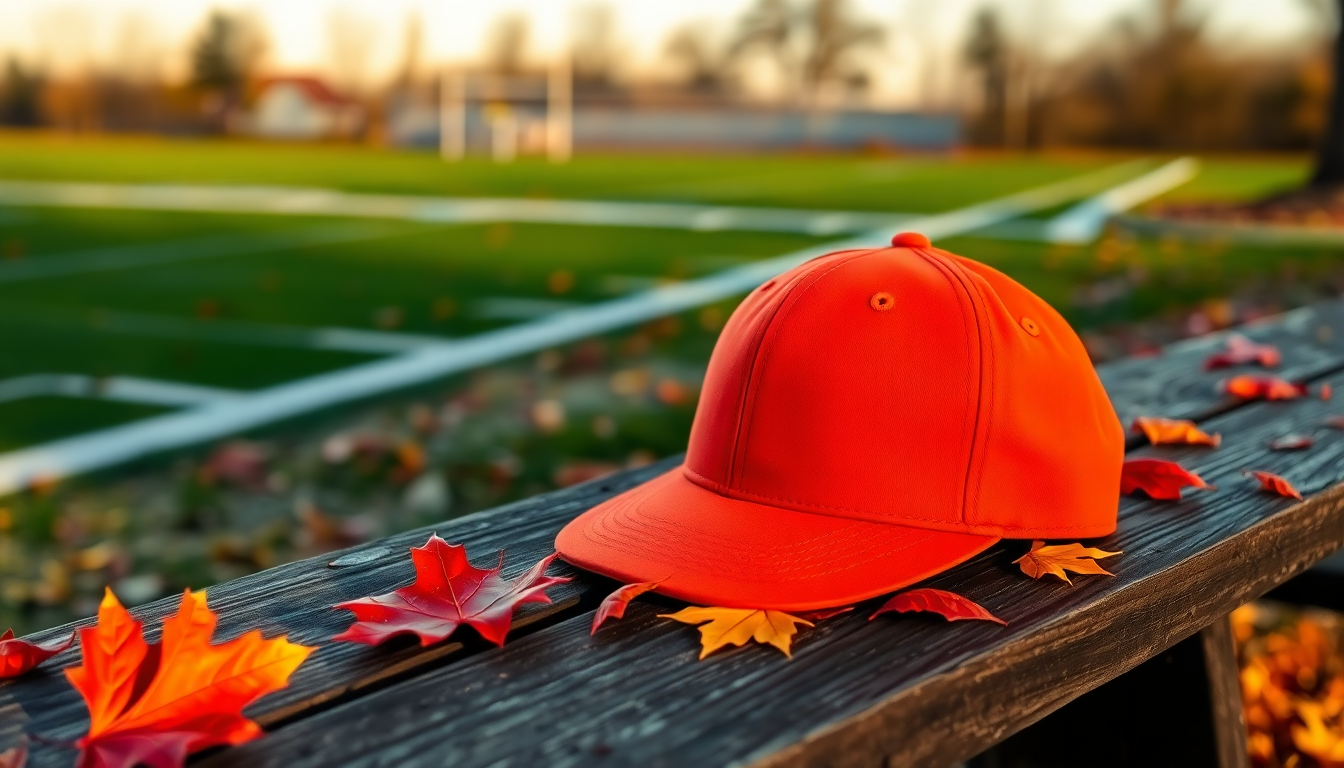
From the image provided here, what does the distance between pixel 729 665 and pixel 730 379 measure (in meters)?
0.44

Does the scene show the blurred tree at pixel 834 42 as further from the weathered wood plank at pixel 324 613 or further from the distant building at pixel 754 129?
the weathered wood plank at pixel 324 613

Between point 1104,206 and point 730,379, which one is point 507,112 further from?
point 730,379

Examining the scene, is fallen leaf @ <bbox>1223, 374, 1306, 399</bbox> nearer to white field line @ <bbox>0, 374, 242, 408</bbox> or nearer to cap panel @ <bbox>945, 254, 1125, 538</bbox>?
cap panel @ <bbox>945, 254, 1125, 538</bbox>

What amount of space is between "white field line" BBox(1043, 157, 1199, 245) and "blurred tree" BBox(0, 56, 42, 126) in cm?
6462

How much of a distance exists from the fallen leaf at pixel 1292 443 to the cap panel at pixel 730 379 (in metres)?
0.96

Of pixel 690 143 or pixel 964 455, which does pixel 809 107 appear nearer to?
pixel 690 143

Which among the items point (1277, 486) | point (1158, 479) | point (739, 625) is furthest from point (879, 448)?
point (1277, 486)

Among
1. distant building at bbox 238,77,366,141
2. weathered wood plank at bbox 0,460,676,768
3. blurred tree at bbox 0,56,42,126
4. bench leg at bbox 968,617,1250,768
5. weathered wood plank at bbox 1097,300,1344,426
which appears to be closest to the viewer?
weathered wood plank at bbox 0,460,676,768

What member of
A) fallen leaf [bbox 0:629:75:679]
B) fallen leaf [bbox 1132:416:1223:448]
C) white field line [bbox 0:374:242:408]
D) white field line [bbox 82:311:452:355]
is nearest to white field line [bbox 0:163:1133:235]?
white field line [bbox 82:311:452:355]

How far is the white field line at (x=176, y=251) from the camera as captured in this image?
10.2 meters

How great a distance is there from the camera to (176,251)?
448 inches

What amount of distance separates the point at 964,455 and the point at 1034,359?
0.52ft

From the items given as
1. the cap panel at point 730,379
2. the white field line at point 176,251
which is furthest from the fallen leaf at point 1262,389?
the white field line at point 176,251

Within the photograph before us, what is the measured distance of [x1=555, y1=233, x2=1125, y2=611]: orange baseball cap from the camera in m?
1.50
